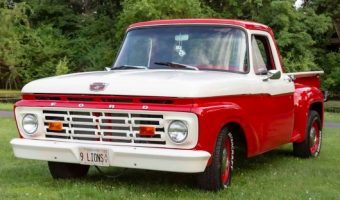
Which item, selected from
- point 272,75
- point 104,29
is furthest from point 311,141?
point 104,29

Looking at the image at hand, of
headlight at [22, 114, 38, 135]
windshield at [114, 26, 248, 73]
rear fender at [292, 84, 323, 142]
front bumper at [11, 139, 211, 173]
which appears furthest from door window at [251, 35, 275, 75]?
headlight at [22, 114, 38, 135]

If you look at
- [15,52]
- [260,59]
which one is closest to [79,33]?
[15,52]

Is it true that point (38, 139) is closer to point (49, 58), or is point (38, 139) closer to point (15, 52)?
point (15, 52)

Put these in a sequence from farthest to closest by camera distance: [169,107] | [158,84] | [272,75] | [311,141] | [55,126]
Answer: [311,141], [272,75], [55,126], [158,84], [169,107]

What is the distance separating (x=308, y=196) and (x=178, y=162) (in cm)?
162

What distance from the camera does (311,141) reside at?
9.96 metres

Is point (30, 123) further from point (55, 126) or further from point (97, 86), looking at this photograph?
point (97, 86)

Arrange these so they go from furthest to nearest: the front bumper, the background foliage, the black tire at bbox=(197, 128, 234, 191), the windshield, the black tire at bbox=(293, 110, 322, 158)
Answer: the background foliage → the black tire at bbox=(293, 110, 322, 158) → the windshield → the black tire at bbox=(197, 128, 234, 191) → the front bumper

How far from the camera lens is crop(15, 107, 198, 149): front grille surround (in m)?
6.15

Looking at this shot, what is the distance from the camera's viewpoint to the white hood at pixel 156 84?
616 cm

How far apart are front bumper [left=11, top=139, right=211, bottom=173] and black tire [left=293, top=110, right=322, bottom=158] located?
393 cm

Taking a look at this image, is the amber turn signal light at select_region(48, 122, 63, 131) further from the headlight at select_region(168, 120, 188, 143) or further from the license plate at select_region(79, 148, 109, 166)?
the headlight at select_region(168, 120, 188, 143)

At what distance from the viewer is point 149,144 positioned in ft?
20.6

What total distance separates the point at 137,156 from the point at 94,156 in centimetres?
51
